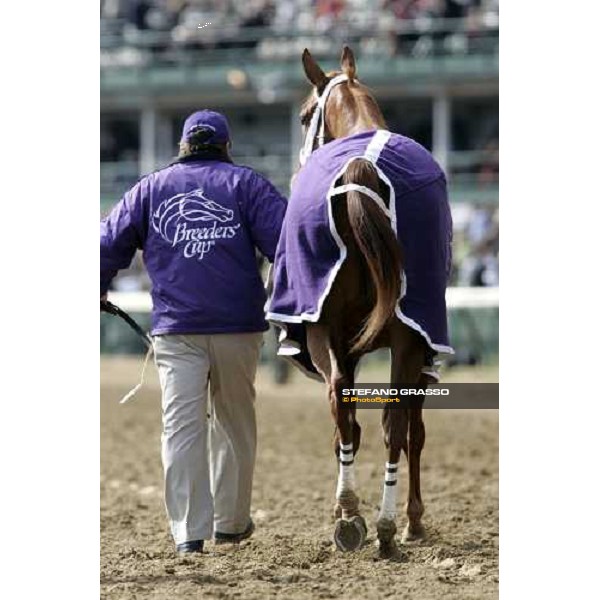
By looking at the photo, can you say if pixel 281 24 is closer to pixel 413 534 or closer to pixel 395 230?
pixel 395 230

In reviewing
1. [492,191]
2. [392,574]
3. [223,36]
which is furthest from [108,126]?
[392,574]

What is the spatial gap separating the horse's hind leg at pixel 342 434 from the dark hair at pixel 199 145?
3.25 ft

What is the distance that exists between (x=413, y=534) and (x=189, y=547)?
3.30ft

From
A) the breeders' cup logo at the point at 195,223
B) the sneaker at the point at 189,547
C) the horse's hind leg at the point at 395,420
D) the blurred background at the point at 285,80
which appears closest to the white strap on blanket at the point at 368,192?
Answer: the horse's hind leg at the point at 395,420

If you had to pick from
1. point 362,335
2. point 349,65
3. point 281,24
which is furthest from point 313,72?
point 281,24

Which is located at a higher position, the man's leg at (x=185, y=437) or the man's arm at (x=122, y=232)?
the man's arm at (x=122, y=232)

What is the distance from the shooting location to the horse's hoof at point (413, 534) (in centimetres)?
588

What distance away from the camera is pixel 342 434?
546cm

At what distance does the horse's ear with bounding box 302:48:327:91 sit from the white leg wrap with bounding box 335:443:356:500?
1687mm

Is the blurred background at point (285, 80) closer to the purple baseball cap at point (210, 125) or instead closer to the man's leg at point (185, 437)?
the purple baseball cap at point (210, 125)

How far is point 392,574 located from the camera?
5.12 meters

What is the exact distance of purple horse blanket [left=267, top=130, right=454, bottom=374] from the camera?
5.34 meters
